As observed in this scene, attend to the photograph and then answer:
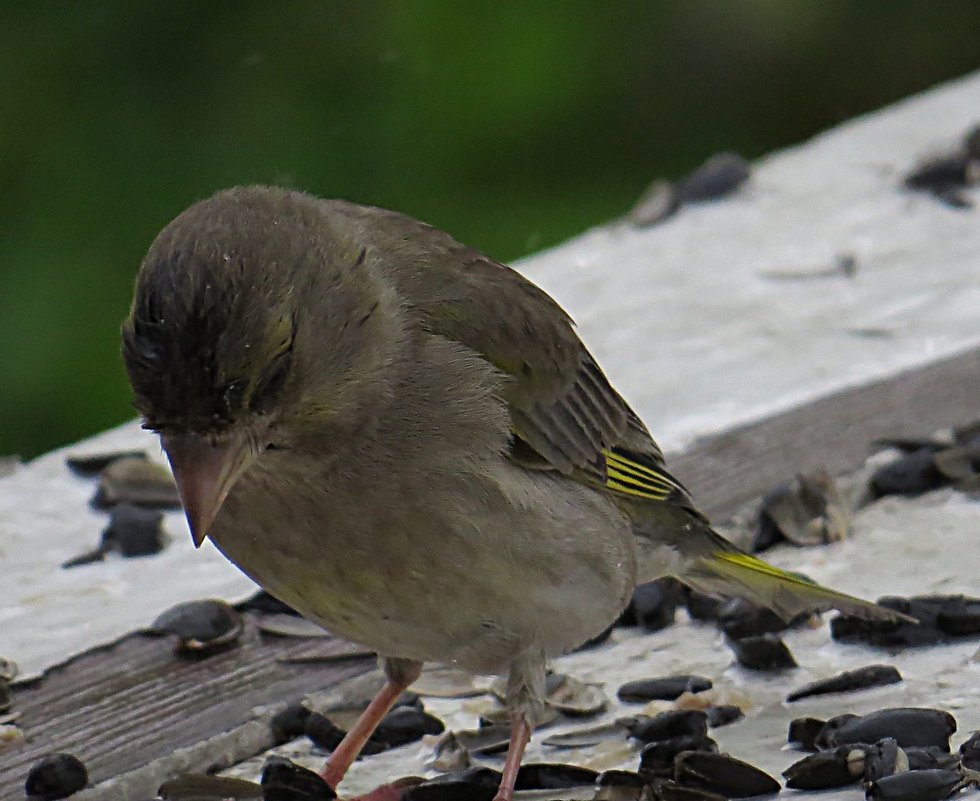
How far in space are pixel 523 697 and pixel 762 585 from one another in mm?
630

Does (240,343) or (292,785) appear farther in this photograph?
(292,785)

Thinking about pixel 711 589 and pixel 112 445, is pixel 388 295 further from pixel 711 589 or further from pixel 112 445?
pixel 112 445

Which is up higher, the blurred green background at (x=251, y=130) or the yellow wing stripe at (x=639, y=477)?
the blurred green background at (x=251, y=130)

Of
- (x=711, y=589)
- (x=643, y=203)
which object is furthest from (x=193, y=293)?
(x=643, y=203)

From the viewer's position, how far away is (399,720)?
13.5 ft

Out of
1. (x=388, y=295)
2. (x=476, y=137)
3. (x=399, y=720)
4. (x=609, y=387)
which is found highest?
(x=476, y=137)

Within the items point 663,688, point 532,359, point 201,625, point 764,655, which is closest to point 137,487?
point 201,625

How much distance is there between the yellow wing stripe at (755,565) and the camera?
13.8 ft

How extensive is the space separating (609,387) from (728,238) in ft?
6.05

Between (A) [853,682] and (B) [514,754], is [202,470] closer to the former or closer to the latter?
(B) [514,754]

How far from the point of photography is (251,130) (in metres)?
7.52

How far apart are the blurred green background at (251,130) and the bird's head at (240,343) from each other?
3.18 metres

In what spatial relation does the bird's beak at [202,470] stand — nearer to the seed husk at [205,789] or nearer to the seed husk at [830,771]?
the seed husk at [205,789]

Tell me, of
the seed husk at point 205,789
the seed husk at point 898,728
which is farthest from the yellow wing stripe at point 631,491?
the seed husk at point 205,789
